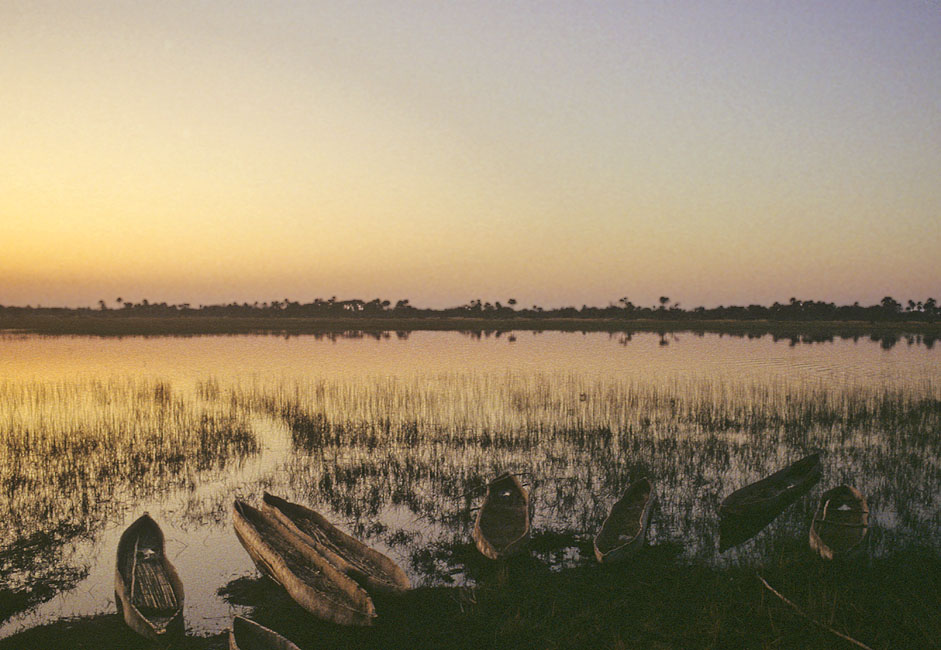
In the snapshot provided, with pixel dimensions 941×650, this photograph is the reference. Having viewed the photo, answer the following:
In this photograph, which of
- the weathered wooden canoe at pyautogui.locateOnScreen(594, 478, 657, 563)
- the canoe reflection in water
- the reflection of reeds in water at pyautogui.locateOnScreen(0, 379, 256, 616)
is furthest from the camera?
the reflection of reeds in water at pyautogui.locateOnScreen(0, 379, 256, 616)

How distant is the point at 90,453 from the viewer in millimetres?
13516

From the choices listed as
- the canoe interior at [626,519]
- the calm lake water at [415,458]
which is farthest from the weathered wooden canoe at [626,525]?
the calm lake water at [415,458]

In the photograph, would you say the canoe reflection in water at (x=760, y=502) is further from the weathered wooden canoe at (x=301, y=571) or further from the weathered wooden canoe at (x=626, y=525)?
the weathered wooden canoe at (x=301, y=571)

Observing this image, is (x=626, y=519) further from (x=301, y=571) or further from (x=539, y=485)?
(x=301, y=571)

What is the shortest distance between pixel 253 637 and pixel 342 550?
2097mm

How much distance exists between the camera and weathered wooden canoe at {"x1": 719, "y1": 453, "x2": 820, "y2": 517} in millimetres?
9219

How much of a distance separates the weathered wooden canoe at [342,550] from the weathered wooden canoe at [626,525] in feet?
8.70

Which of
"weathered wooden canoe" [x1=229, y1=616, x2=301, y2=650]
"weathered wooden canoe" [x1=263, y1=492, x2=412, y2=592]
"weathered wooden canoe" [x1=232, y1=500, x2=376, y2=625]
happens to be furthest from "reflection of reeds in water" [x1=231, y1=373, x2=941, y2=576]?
"weathered wooden canoe" [x1=229, y1=616, x2=301, y2=650]

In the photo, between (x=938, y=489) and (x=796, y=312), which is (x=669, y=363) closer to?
(x=938, y=489)

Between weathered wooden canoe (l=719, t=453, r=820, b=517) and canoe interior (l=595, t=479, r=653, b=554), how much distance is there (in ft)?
3.95

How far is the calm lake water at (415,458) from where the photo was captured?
8258mm

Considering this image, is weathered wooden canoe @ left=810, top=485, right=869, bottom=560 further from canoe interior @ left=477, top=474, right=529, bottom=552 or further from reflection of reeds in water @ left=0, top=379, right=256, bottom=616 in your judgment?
reflection of reeds in water @ left=0, top=379, right=256, bottom=616

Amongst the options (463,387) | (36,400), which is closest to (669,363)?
(463,387)

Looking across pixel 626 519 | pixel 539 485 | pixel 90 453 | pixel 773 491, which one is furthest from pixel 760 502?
pixel 90 453
